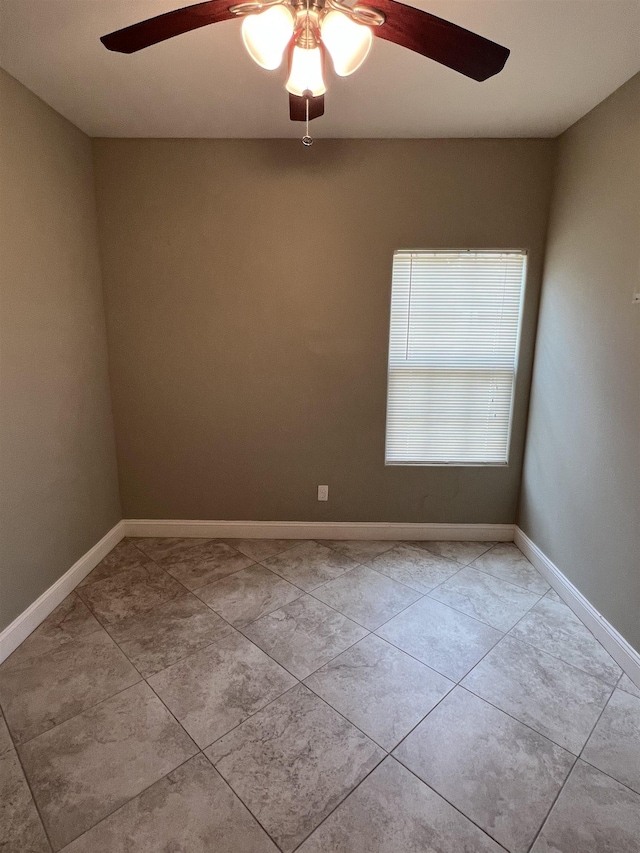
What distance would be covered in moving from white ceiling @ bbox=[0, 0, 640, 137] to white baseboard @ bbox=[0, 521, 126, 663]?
2.52 metres

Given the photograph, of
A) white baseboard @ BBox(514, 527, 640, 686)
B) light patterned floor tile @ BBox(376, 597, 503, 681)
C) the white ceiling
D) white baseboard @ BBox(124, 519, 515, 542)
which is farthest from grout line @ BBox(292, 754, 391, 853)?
the white ceiling

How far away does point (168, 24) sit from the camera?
123 cm

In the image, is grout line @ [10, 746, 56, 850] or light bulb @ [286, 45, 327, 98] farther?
light bulb @ [286, 45, 327, 98]

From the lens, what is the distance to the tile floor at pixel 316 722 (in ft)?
4.26

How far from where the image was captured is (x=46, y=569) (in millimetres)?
2281

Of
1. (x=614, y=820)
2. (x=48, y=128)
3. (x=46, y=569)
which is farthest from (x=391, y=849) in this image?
(x=48, y=128)

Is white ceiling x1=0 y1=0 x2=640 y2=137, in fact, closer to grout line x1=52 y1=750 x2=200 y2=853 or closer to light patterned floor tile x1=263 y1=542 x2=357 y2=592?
grout line x1=52 y1=750 x2=200 y2=853

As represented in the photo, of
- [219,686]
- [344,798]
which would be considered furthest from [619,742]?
[219,686]

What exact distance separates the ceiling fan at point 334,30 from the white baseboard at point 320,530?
2.57 metres

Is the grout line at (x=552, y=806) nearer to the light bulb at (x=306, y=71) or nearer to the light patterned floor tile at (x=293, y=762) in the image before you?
the light patterned floor tile at (x=293, y=762)

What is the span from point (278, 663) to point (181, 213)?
2.65m

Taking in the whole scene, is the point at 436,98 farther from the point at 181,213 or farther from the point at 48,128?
the point at 48,128

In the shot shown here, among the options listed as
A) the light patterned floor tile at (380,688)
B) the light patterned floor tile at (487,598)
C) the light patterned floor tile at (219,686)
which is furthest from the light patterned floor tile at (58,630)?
the light patterned floor tile at (487,598)

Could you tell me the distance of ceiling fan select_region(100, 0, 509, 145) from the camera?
1.18 metres
